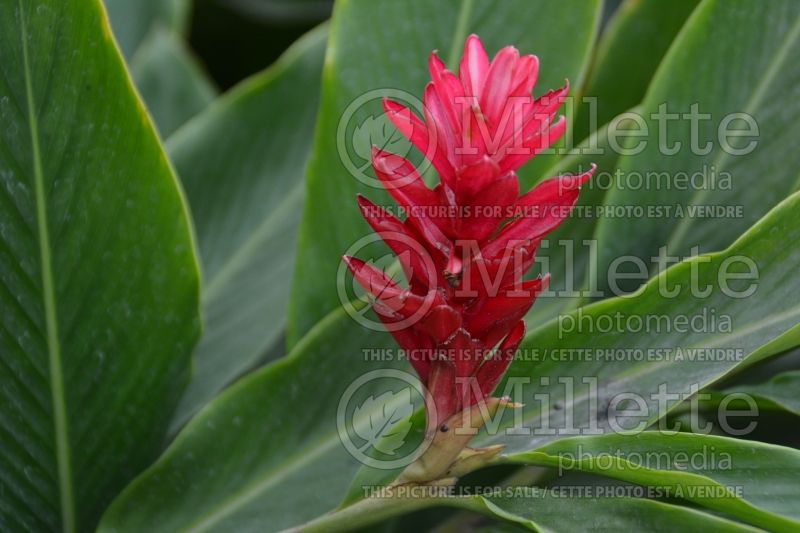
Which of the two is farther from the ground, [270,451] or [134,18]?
[134,18]

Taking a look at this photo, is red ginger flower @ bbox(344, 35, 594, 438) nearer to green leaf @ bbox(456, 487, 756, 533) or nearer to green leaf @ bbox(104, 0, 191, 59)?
green leaf @ bbox(456, 487, 756, 533)

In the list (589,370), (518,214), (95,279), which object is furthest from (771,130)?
(95,279)

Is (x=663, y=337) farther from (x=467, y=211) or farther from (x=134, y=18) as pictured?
(x=134, y=18)

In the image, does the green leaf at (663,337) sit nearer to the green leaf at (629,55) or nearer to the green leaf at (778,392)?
the green leaf at (778,392)

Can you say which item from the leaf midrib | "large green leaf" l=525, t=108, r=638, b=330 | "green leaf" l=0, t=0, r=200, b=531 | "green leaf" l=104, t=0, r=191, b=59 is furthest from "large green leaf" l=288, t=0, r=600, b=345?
"green leaf" l=104, t=0, r=191, b=59

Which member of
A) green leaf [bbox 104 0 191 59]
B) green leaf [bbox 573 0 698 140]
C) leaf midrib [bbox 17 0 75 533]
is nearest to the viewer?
leaf midrib [bbox 17 0 75 533]

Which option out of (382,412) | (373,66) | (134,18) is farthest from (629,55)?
(134,18)

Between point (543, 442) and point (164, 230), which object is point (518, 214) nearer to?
point (543, 442)
